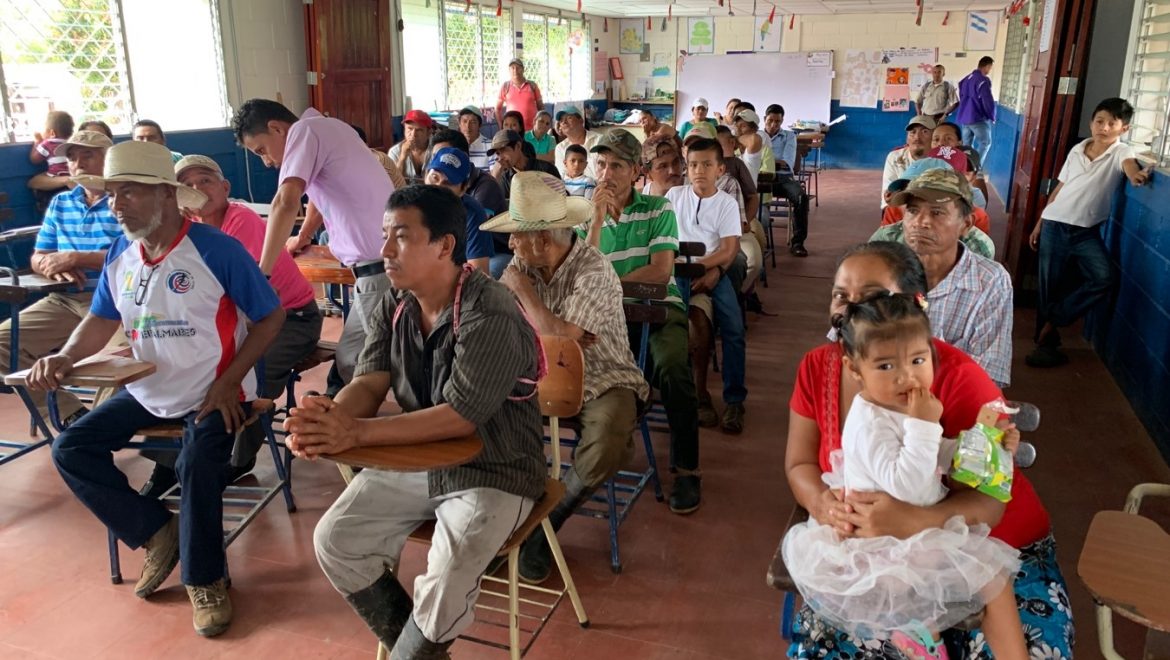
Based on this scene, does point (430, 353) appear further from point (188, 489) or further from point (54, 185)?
point (54, 185)

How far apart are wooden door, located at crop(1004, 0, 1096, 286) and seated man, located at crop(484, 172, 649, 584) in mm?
3737

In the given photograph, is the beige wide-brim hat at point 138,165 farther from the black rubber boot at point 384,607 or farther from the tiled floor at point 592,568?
the black rubber boot at point 384,607

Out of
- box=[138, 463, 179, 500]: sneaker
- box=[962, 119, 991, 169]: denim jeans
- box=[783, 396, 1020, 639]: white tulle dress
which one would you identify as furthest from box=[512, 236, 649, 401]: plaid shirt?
box=[962, 119, 991, 169]: denim jeans

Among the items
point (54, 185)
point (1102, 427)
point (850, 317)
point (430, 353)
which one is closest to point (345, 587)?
point (430, 353)

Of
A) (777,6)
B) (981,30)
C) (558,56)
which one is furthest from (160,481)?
(981,30)

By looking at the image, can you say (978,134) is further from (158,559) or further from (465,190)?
(158,559)

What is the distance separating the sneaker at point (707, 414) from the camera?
364cm

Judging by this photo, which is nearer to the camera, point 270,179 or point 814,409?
point 814,409

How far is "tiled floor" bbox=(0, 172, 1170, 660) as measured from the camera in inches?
87.0

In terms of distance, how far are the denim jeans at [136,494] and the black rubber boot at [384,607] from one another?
2.33ft

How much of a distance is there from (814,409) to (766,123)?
6888mm

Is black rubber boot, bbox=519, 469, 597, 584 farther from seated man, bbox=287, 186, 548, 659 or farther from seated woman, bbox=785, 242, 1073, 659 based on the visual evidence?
seated woman, bbox=785, 242, 1073, 659

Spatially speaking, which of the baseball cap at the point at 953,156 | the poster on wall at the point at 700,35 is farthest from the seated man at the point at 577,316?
the poster on wall at the point at 700,35

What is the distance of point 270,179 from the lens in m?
6.93
